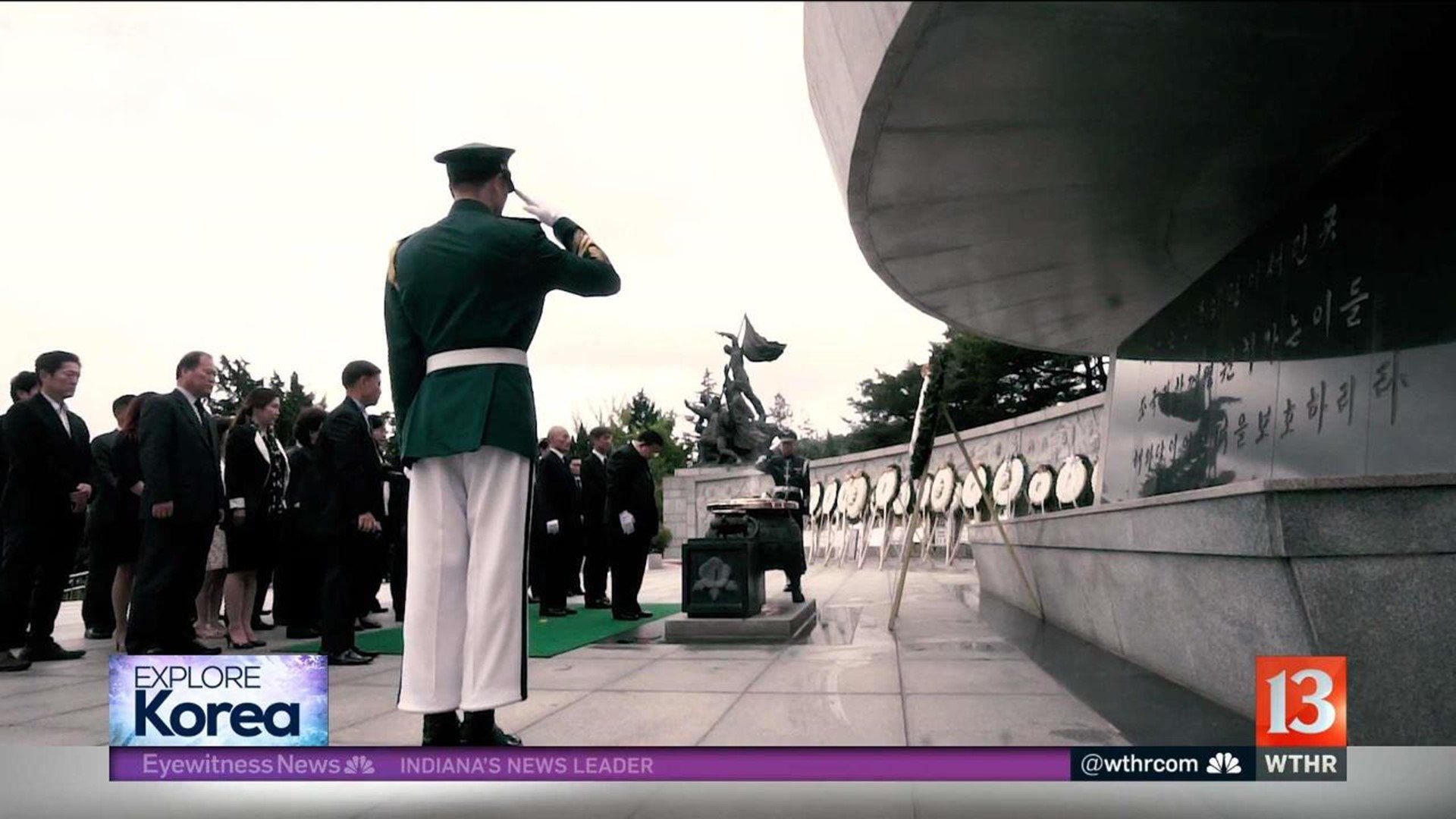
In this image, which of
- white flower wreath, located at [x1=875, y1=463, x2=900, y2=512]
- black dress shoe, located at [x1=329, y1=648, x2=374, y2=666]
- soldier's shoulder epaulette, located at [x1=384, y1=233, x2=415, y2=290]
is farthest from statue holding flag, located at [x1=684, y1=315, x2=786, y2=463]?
soldier's shoulder epaulette, located at [x1=384, y1=233, x2=415, y2=290]

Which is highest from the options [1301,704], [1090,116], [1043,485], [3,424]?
[1090,116]

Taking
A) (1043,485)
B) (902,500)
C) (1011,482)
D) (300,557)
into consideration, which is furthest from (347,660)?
(902,500)

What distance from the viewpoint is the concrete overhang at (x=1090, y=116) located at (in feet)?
7.66

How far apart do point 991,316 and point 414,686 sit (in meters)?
4.09

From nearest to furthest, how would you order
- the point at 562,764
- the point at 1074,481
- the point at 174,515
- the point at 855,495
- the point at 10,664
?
the point at 562,764
the point at 174,515
the point at 10,664
the point at 1074,481
the point at 855,495

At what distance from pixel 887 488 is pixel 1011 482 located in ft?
11.9

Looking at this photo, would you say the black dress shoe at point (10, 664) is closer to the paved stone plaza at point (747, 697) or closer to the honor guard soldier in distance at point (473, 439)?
the paved stone plaza at point (747, 697)

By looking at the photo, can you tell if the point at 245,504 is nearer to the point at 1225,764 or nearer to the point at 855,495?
the point at 1225,764

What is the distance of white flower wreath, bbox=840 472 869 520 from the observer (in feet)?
52.3

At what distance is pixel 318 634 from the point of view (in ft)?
20.7

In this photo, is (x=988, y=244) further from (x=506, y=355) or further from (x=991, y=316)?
(x=506, y=355)

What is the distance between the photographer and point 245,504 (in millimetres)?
5645

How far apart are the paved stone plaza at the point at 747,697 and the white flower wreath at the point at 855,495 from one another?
33.9ft

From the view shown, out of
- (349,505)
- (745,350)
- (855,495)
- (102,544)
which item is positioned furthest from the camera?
(855,495)
